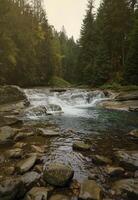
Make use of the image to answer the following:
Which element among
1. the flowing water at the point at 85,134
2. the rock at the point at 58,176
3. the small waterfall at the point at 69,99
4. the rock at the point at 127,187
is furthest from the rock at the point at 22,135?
the small waterfall at the point at 69,99

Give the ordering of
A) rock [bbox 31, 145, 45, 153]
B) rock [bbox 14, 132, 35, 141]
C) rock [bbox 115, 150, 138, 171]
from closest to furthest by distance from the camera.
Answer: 1. rock [bbox 115, 150, 138, 171]
2. rock [bbox 31, 145, 45, 153]
3. rock [bbox 14, 132, 35, 141]

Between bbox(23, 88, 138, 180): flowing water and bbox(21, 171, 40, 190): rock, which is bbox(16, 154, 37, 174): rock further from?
bbox(23, 88, 138, 180): flowing water

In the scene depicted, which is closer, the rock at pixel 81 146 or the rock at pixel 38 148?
the rock at pixel 38 148

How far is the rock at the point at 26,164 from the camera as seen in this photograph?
6.75 metres

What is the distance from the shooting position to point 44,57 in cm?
4288

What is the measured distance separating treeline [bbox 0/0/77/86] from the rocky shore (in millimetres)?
20481

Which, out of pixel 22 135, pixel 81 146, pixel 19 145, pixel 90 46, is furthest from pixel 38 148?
pixel 90 46

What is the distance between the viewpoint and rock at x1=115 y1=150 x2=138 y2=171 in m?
7.15

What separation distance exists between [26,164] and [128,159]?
9.83 feet

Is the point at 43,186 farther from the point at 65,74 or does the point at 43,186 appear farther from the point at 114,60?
the point at 65,74

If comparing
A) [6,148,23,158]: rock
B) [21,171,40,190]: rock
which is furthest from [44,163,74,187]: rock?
[6,148,23,158]: rock

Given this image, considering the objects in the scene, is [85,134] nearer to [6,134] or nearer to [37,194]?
[6,134]

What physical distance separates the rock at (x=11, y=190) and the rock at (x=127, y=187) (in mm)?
2214

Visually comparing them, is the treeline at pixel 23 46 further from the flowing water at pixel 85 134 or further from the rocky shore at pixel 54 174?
the rocky shore at pixel 54 174
